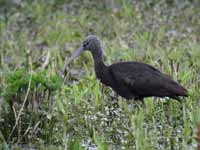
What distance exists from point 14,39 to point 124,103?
360cm

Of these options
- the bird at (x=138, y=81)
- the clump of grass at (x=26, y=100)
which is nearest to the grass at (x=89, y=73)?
the clump of grass at (x=26, y=100)

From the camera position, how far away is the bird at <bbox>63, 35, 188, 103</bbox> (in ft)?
22.5

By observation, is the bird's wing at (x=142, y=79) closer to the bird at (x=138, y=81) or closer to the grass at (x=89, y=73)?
the bird at (x=138, y=81)

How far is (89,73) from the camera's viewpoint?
8.52 metres

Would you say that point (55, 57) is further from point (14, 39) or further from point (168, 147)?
point (168, 147)

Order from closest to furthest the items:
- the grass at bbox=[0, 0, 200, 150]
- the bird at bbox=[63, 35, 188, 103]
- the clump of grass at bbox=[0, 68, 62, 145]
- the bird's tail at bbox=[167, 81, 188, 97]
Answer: the grass at bbox=[0, 0, 200, 150], the clump of grass at bbox=[0, 68, 62, 145], the bird's tail at bbox=[167, 81, 188, 97], the bird at bbox=[63, 35, 188, 103]

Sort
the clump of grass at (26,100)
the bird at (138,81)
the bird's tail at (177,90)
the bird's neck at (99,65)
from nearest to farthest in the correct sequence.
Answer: the clump of grass at (26,100) → the bird's tail at (177,90) → the bird at (138,81) → the bird's neck at (99,65)

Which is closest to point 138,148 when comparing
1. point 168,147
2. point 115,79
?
point 168,147

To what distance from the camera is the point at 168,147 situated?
6117 mm

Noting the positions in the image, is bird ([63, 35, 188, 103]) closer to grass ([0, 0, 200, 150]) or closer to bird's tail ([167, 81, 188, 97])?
bird's tail ([167, 81, 188, 97])

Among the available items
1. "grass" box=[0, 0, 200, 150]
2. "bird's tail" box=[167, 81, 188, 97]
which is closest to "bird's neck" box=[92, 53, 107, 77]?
"grass" box=[0, 0, 200, 150]

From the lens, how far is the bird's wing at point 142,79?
22.7 ft

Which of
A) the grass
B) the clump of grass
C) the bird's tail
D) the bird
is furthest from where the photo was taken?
the bird

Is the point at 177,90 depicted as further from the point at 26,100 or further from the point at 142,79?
the point at 26,100
